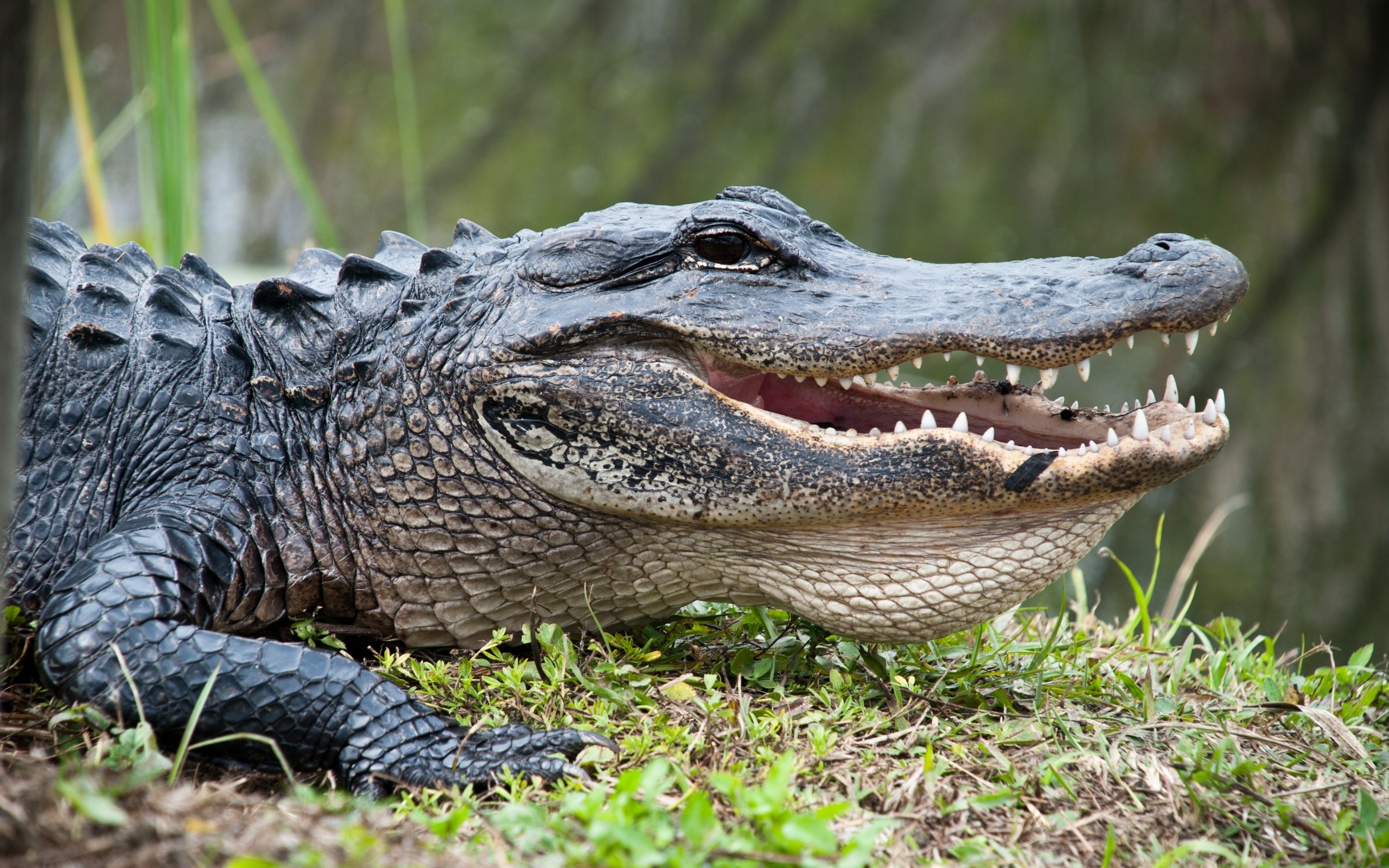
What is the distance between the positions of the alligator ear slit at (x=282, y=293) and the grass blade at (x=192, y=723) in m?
0.97

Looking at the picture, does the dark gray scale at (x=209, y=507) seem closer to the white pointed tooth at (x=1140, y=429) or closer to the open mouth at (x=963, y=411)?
the open mouth at (x=963, y=411)

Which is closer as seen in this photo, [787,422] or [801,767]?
[801,767]

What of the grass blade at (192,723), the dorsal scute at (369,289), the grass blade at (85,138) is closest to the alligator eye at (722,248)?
the dorsal scute at (369,289)

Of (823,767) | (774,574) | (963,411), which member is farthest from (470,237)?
(823,767)

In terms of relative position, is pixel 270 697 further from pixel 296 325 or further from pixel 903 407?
pixel 903 407

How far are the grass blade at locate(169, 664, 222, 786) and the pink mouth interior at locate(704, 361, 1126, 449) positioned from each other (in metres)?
1.27

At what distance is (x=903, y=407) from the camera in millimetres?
2662

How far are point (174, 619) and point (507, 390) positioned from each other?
2.81ft

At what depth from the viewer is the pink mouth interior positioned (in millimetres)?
2529

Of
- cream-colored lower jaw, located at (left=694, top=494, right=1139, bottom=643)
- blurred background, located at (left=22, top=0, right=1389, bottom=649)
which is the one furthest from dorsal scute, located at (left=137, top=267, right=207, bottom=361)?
blurred background, located at (left=22, top=0, right=1389, bottom=649)

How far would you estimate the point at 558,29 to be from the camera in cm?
955

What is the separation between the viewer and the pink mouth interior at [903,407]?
8.30 feet

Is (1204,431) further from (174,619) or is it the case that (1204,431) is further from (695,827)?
(174,619)

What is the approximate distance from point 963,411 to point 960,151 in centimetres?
708
